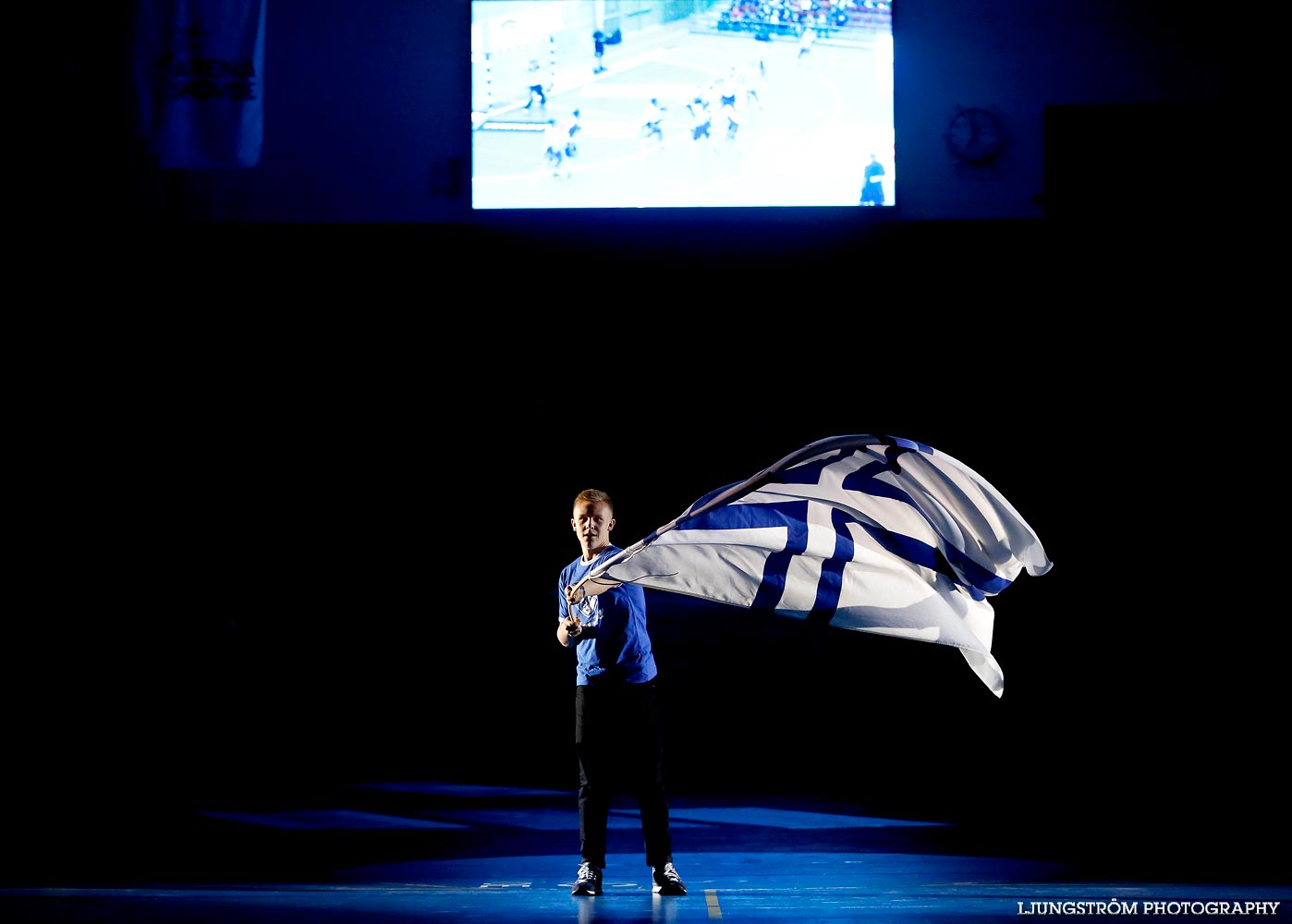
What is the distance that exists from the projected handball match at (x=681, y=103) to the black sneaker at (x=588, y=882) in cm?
→ 532

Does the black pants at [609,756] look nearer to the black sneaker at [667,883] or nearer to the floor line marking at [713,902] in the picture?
the black sneaker at [667,883]

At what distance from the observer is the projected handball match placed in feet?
27.4

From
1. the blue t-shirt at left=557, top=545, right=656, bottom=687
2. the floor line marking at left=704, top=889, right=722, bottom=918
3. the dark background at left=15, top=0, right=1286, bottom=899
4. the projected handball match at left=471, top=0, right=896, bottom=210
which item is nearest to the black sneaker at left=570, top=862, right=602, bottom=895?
the floor line marking at left=704, top=889, right=722, bottom=918

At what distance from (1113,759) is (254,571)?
5.77 m

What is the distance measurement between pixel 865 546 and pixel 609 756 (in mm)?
1140

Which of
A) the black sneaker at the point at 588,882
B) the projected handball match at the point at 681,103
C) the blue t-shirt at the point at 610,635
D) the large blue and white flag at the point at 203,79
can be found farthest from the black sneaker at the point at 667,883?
the projected handball match at the point at 681,103

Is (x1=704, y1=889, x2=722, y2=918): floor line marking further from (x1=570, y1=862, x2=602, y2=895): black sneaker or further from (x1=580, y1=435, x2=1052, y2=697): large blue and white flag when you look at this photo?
(x1=580, y1=435, x2=1052, y2=697): large blue and white flag

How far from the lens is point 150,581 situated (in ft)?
26.7

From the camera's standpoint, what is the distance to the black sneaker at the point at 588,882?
13.2 ft

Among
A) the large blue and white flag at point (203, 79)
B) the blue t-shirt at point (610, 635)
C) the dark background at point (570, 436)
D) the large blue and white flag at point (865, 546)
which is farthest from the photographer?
the dark background at point (570, 436)

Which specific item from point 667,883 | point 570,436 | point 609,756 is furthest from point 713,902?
point 570,436

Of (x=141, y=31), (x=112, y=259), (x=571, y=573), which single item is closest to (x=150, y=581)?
(x=112, y=259)

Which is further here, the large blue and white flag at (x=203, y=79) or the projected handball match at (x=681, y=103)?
the projected handball match at (x=681, y=103)

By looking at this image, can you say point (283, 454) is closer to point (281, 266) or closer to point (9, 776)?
point (281, 266)
